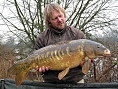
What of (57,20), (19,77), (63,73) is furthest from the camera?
(57,20)

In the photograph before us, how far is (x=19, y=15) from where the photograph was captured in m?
13.3

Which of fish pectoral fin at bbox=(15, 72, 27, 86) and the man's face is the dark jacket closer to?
the man's face

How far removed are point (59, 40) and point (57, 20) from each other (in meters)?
0.24

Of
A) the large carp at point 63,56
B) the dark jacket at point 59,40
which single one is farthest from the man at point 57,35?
the large carp at point 63,56

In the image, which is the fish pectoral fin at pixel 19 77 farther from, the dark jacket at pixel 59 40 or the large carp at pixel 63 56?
the dark jacket at pixel 59 40

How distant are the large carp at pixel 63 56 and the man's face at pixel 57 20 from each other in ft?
0.86

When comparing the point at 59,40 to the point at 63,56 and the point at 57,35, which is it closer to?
the point at 57,35

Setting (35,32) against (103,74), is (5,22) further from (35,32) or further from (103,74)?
(103,74)

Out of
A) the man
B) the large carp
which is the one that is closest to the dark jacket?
the man

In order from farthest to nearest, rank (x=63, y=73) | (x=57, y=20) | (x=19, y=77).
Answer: (x=57, y=20) < (x=19, y=77) < (x=63, y=73)

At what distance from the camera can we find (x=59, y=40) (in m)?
3.29

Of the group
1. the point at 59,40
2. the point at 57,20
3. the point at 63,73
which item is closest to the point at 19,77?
the point at 63,73

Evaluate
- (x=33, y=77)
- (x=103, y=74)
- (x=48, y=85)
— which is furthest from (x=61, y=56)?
(x=33, y=77)

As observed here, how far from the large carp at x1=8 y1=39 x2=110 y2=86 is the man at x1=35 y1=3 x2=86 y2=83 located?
0.58 ft
